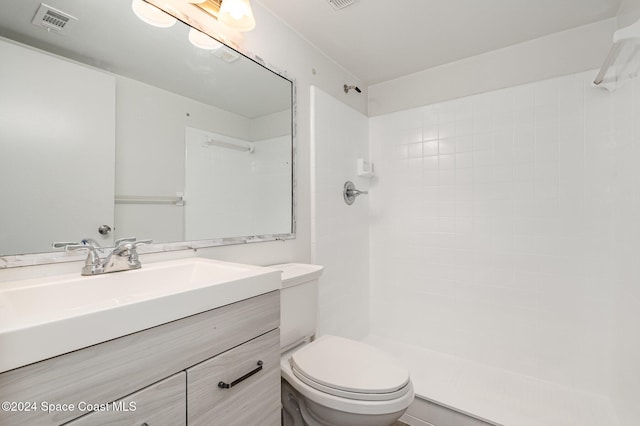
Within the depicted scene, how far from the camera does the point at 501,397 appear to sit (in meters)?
1.60

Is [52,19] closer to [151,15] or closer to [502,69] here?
[151,15]

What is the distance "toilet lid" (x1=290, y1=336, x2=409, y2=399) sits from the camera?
105 cm

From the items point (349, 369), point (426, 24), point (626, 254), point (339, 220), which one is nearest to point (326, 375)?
point (349, 369)

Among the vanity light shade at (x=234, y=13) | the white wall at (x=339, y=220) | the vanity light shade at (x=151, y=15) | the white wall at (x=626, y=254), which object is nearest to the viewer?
the vanity light shade at (x=151, y=15)

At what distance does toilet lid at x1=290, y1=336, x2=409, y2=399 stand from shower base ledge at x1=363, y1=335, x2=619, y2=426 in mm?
603

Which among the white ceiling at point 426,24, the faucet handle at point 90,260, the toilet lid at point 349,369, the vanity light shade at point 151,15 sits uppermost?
the white ceiling at point 426,24

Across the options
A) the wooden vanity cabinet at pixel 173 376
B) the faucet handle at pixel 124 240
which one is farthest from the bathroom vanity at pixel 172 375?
the faucet handle at pixel 124 240

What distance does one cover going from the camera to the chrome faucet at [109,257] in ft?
2.79

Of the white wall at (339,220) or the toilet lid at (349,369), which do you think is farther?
the white wall at (339,220)

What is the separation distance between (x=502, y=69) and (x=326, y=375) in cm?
217

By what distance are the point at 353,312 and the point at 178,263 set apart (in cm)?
150

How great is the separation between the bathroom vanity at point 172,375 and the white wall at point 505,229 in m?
1.59

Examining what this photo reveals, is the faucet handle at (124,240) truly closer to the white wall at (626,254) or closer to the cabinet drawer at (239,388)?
the cabinet drawer at (239,388)

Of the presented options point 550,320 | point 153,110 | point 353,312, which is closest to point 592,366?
point 550,320
